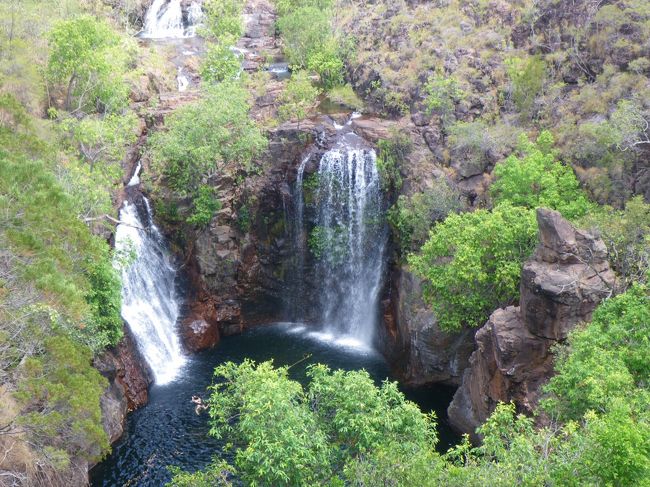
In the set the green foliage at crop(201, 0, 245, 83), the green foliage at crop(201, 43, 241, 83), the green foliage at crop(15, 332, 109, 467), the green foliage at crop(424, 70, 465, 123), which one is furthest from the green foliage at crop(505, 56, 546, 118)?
the green foliage at crop(15, 332, 109, 467)

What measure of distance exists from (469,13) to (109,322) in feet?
124

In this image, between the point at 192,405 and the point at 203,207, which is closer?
the point at 192,405

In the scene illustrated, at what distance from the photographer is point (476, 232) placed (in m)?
29.4

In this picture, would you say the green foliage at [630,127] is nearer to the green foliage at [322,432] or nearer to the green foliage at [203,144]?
the green foliage at [322,432]

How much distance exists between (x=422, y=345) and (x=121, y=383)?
16409mm

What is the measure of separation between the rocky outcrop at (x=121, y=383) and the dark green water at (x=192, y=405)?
591 mm

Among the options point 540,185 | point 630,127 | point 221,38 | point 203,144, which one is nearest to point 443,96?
point 540,185

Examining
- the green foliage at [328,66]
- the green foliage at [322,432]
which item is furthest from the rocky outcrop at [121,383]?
the green foliage at [328,66]

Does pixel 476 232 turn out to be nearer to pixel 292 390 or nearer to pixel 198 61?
pixel 292 390

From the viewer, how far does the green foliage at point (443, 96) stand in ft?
141

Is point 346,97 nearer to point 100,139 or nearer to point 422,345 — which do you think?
point 100,139

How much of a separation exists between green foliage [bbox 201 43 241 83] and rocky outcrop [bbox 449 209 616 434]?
32.5 metres

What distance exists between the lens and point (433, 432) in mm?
18906

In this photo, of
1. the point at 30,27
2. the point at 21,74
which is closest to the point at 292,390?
the point at 21,74
